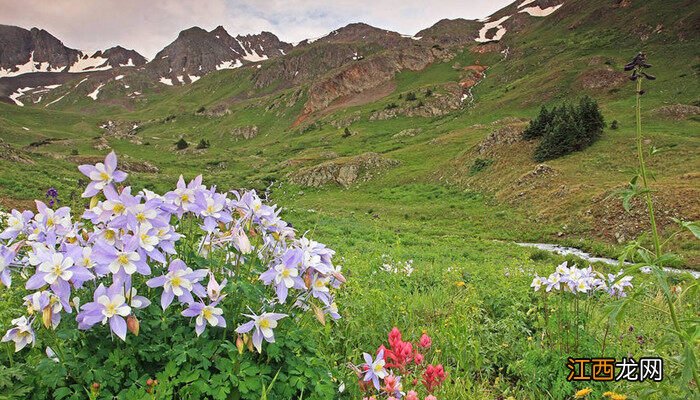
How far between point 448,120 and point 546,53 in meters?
41.1

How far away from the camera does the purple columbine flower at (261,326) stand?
2207 mm

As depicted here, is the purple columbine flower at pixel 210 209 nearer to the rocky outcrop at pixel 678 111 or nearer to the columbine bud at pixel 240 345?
the columbine bud at pixel 240 345

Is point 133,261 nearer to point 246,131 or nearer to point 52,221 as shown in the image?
point 52,221

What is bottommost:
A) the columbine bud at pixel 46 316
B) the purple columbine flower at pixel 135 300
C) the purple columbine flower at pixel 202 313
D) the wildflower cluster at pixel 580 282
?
the wildflower cluster at pixel 580 282

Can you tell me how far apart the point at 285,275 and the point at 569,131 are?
3360 cm

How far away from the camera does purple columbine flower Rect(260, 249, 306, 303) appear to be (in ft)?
7.60

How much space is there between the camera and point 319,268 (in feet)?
7.91

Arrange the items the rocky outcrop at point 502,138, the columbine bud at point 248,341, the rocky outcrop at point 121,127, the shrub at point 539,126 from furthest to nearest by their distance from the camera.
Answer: the rocky outcrop at point 121,127
the rocky outcrop at point 502,138
the shrub at point 539,126
the columbine bud at point 248,341

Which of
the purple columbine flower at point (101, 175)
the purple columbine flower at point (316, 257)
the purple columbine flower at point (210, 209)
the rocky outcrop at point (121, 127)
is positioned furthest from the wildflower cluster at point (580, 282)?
the rocky outcrop at point (121, 127)

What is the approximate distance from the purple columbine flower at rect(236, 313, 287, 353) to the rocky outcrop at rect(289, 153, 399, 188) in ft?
133

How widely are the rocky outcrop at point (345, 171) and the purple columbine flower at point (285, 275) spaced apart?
40378 millimetres

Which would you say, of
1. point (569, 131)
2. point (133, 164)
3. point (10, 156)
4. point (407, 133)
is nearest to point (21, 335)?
point (569, 131)

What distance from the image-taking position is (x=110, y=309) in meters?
2.03

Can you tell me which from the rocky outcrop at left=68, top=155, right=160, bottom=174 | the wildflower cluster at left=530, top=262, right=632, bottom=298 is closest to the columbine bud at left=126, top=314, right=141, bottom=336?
the wildflower cluster at left=530, top=262, right=632, bottom=298
